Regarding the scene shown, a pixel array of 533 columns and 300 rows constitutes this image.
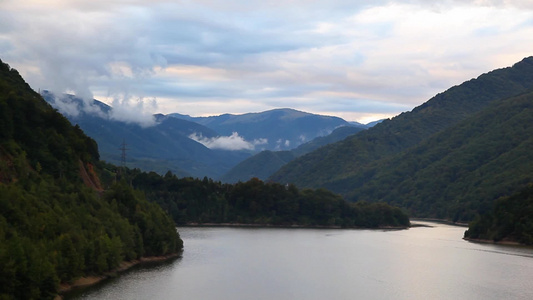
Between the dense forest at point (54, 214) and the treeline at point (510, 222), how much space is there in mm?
75619

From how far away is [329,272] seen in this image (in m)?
112

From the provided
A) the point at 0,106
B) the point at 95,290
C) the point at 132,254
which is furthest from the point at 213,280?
the point at 0,106

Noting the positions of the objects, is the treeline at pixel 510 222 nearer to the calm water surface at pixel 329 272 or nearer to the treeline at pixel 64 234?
the calm water surface at pixel 329 272

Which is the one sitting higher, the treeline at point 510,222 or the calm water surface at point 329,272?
the treeline at point 510,222

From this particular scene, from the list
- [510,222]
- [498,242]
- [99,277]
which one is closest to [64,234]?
[99,277]

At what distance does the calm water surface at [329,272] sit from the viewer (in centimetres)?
8981

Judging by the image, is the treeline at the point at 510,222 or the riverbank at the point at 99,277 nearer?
the riverbank at the point at 99,277

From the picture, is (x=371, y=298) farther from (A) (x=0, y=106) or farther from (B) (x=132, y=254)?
(A) (x=0, y=106)

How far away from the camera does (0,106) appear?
342ft

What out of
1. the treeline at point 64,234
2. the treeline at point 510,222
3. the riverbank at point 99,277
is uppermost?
the treeline at point 510,222

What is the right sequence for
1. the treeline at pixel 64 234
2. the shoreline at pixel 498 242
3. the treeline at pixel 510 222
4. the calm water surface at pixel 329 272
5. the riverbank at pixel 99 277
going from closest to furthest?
the treeline at pixel 64 234 < the riverbank at pixel 99 277 < the calm water surface at pixel 329 272 < the treeline at pixel 510 222 < the shoreline at pixel 498 242

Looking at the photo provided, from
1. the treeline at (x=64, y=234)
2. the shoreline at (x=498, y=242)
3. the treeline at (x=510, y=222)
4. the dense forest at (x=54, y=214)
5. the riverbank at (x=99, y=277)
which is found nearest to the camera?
the treeline at (x=64, y=234)

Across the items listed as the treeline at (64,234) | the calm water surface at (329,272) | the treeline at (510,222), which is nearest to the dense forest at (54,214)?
the treeline at (64,234)

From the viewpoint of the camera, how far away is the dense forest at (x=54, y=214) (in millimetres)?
66750
